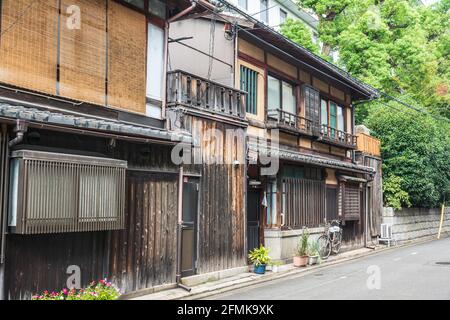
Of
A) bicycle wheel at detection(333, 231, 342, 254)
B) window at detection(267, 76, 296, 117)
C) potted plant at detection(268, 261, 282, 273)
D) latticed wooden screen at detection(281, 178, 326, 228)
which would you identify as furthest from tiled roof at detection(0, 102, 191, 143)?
bicycle wheel at detection(333, 231, 342, 254)

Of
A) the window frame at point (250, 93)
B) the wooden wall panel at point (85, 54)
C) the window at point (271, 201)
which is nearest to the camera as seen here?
the wooden wall panel at point (85, 54)

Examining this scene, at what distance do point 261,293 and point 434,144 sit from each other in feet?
64.2

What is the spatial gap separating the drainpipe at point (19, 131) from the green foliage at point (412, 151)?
23.1 meters

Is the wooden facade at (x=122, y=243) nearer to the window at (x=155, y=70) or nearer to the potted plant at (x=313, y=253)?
the window at (x=155, y=70)

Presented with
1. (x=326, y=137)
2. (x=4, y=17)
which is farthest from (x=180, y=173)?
(x=326, y=137)

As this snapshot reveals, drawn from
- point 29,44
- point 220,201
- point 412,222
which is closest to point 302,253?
point 220,201

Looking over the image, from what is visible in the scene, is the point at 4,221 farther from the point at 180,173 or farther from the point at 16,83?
the point at 180,173

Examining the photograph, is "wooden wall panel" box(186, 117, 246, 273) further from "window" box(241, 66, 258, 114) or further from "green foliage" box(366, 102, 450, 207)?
"green foliage" box(366, 102, 450, 207)

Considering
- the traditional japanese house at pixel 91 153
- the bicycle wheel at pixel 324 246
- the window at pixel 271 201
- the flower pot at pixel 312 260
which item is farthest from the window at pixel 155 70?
the bicycle wheel at pixel 324 246

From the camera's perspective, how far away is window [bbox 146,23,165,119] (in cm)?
1254

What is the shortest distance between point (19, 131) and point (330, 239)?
49.6 feet

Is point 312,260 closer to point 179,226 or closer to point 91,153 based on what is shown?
point 179,226

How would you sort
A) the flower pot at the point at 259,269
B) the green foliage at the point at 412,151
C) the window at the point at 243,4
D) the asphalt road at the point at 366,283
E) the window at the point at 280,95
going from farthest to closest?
the window at the point at 243,4 < the green foliage at the point at 412,151 < the window at the point at 280,95 < the flower pot at the point at 259,269 < the asphalt road at the point at 366,283

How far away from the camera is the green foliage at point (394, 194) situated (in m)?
26.8
